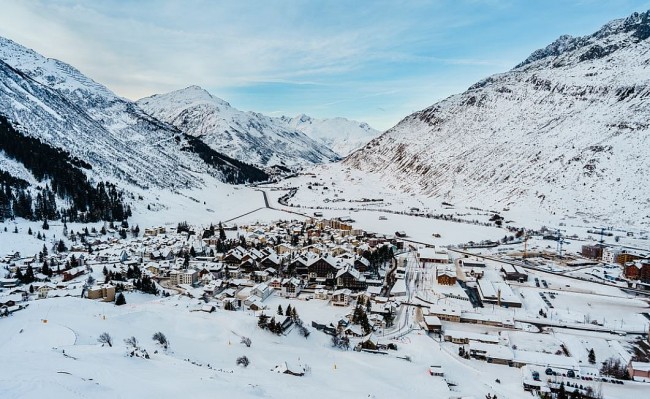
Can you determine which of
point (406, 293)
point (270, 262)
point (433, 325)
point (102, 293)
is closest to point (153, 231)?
point (270, 262)

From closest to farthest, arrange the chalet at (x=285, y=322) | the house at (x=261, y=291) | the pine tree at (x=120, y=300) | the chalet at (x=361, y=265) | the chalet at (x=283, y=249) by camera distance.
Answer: the chalet at (x=285, y=322)
the pine tree at (x=120, y=300)
the house at (x=261, y=291)
the chalet at (x=361, y=265)
the chalet at (x=283, y=249)

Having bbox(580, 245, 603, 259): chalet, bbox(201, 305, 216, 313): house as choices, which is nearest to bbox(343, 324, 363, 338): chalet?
bbox(201, 305, 216, 313): house

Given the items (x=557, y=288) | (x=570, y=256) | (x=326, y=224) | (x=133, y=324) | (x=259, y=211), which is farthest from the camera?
(x=259, y=211)

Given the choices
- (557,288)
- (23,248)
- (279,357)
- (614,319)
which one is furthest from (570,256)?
(23,248)

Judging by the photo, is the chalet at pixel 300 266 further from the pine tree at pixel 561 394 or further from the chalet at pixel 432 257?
the pine tree at pixel 561 394

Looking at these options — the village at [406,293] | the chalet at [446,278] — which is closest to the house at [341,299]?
the village at [406,293]

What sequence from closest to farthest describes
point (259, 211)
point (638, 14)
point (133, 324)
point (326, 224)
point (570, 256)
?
point (133, 324)
point (570, 256)
point (326, 224)
point (259, 211)
point (638, 14)

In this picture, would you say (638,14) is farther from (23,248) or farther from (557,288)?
(23,248)

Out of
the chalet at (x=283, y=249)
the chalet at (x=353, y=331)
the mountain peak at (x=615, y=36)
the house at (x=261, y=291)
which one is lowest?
the chalet at (x=353, y=331)
